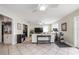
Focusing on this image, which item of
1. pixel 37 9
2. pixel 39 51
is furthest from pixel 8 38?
pixel 37 9

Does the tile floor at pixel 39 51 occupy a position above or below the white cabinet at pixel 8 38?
below

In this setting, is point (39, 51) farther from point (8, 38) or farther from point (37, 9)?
point (8, 38)

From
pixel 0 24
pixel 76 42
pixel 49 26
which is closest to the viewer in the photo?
pixel 76 42

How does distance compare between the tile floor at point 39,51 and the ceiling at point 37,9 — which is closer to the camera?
the ceiling at point 37,9

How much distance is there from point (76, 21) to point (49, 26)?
10.1 metres

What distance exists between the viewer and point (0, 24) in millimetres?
8703

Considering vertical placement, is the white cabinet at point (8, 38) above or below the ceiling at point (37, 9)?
below

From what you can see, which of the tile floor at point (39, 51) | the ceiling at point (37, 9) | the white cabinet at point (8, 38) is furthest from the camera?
the white cabinet at point (8, 38)

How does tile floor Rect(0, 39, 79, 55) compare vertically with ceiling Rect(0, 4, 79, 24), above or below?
below

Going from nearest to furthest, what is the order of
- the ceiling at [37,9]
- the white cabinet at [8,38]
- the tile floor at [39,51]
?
1. the ceiling at [37,9]
2. the tile floor at [39,51]
3. the white cabinet at [8,38]

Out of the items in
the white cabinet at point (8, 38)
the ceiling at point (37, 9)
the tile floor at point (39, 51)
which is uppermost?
the ceiling at point (37, 9)
